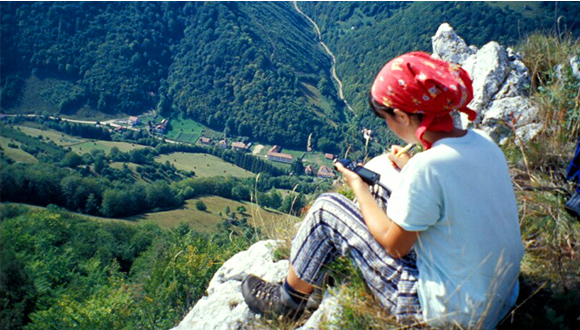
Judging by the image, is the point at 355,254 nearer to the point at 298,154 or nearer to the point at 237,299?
the point at 237,299

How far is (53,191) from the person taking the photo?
5734 centimetres

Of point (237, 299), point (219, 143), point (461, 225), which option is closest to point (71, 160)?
point (219, 143)

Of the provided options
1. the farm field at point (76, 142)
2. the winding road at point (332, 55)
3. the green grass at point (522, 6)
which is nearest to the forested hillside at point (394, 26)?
the green grass at point (522, 6)

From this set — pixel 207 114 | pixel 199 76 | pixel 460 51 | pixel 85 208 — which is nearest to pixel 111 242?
pixel 85 208

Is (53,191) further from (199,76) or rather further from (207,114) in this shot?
(199,76)

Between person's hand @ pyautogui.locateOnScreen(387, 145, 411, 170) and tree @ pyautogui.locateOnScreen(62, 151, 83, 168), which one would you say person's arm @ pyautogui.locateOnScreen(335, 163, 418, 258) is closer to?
person's hand @ pyautogui.locateOnScreen(387, 145, 411, 170)

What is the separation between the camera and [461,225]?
2.26 m

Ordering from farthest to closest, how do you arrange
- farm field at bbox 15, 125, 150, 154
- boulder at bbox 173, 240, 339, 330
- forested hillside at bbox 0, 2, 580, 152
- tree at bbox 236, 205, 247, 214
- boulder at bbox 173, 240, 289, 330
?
forested hillside at bbox 0, 2, 580, 152
farm field at bbox 15, 125, 150, 154
tree at bbox 236, 205, 247, 214
boulder at bbox 173, 240, 289, 330
boulder at bbox 173, 240, 339, 330

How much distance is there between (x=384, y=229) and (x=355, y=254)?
0.47 m

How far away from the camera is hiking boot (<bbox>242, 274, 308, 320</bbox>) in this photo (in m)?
3.34

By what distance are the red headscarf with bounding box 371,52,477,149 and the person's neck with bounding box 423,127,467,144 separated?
2 centimetres

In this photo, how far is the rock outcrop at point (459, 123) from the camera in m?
3.88

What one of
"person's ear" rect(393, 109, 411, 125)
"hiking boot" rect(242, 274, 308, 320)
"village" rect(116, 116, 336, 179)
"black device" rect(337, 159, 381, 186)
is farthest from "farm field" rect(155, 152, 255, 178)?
"person's ear" rect(393, 109, 411, 125)

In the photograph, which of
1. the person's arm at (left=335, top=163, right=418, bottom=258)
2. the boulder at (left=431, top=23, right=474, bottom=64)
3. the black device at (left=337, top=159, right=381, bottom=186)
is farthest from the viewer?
the boulder at (left=431, top=23, right=474, bottom=64)
